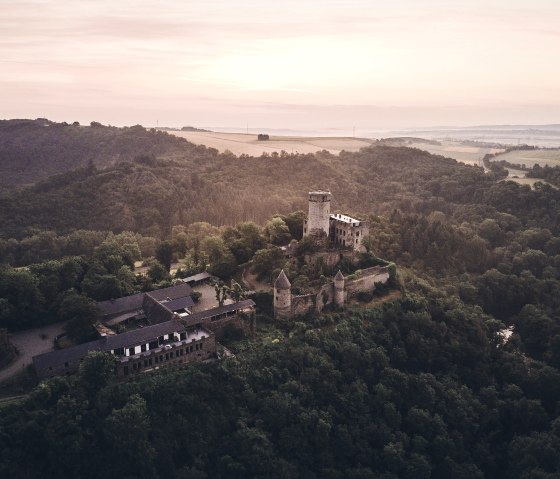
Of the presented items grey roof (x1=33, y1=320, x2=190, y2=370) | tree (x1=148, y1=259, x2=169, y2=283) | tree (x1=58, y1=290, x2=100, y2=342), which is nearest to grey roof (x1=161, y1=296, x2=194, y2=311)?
grey roof (x1=33, y1=320, x2=190, y2=370)

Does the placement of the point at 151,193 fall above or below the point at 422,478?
above

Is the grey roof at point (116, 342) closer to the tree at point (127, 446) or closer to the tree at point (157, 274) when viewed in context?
the tree at point (127, 446)

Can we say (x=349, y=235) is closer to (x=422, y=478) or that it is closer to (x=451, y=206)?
(x=422, y=478)

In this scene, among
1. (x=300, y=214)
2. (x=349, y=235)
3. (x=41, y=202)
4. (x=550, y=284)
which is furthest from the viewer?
(x=41, y=202)

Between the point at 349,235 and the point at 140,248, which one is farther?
the point at 140,248

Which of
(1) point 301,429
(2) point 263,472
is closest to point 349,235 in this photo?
(1) point 301,429

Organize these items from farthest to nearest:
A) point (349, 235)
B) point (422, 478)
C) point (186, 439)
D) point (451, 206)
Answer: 1. point (451, 206)
2. point (349, 235)
3. point (422, 478)
4. point (186, 439)

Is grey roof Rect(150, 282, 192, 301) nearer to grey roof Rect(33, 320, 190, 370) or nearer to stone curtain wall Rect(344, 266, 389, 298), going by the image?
grey roof Rect(33, 320, 190, 370)

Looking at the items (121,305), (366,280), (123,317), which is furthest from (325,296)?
(121,305)
